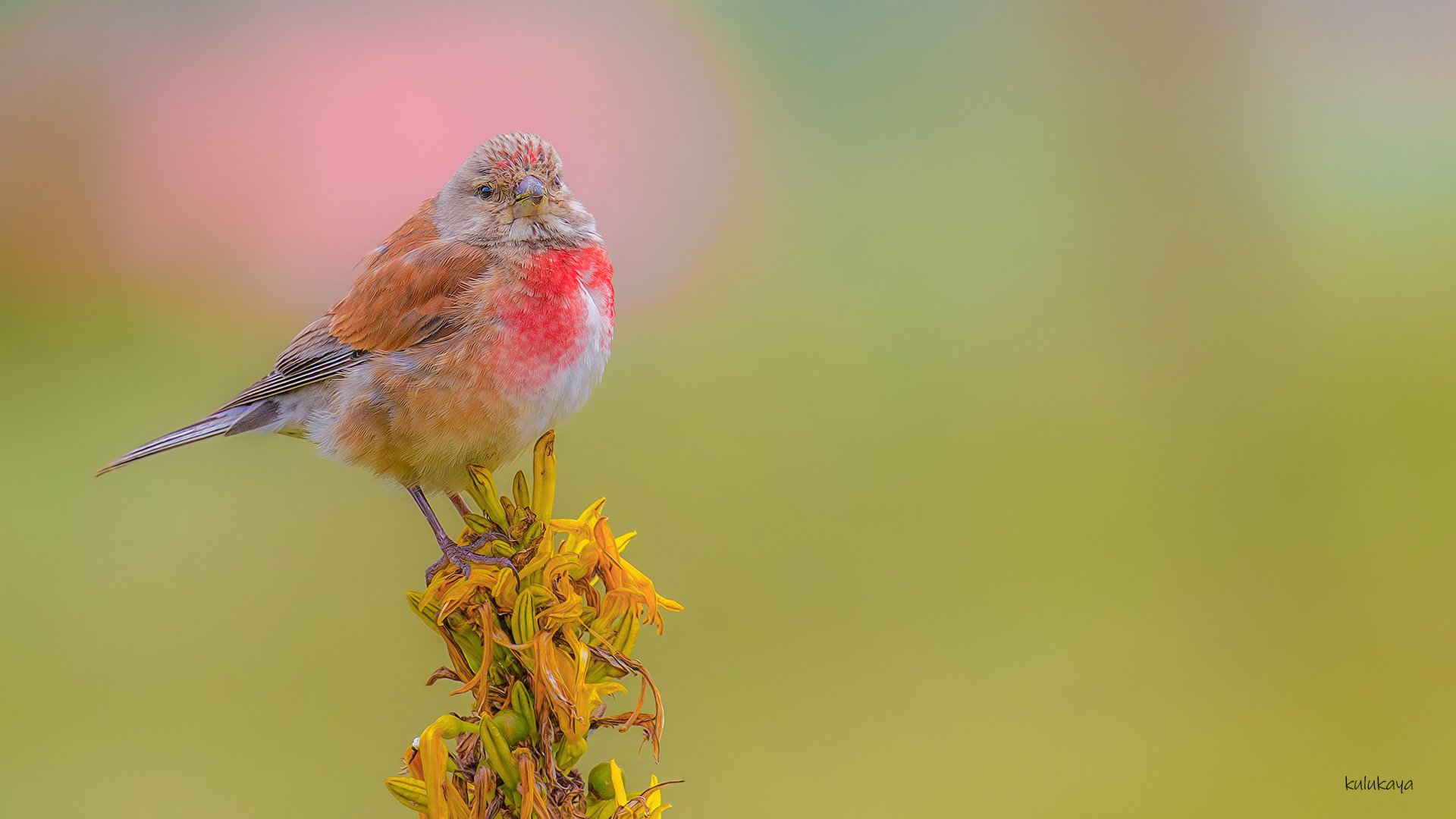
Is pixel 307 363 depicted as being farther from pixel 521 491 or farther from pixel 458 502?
pixel 521 491

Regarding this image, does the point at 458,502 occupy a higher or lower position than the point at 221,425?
lower

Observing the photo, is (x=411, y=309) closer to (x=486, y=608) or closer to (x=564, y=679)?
(x=486, y=608)

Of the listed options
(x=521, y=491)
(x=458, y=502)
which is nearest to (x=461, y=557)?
(x=521, y=491)

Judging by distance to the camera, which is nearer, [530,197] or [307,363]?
[530,197]

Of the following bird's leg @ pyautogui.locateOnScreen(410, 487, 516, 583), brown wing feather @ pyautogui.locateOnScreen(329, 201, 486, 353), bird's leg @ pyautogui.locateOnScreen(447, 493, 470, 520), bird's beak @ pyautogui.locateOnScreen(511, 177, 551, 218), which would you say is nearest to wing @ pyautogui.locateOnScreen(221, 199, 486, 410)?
brown wing feather @ pyautogui.locateOnScreen(329, 201, 486, 353)

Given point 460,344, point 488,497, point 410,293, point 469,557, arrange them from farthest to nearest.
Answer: point 410,293
point 460,344
point 488,497
point 469,557

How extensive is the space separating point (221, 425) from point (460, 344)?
51 cm

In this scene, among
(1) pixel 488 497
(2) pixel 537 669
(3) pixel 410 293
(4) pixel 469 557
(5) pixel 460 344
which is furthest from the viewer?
(3) pixel 410 293

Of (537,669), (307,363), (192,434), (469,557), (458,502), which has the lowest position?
(537,669)

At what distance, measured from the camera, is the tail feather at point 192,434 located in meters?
1.58

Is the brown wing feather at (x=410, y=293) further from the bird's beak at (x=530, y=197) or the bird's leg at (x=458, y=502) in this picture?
the bird's leg at (x=458, y=502)

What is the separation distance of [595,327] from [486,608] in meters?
0.55

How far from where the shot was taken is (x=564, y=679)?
1205 millimetres

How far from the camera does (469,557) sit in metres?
1.34
